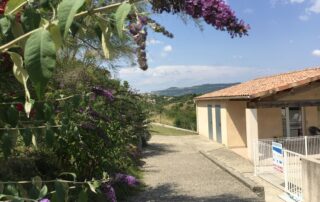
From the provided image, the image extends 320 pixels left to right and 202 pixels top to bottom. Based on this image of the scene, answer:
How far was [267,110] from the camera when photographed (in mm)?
20797

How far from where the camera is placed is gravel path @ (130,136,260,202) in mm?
11600

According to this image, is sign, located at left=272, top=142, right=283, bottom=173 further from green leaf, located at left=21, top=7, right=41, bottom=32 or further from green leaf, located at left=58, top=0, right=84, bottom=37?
green leaf, located at left=58, top=0, right=84, bottom=37

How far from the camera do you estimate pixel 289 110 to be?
69.5 feet

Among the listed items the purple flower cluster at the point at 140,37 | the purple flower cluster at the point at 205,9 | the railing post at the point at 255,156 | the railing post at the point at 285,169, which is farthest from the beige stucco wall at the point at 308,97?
the purple flower cluster at the point at 140,37

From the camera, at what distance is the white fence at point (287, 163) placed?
10.7m

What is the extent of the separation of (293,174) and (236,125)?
12.3 m

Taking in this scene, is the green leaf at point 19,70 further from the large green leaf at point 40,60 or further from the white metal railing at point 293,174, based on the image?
the white metal railing at point 293,174

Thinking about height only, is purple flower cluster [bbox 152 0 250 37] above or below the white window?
above

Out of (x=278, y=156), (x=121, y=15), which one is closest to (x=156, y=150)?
(x=278, y=156)

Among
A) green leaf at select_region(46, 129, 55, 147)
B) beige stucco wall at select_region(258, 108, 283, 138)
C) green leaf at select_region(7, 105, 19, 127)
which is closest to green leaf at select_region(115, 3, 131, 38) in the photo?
green leaf at select_region(7, 105, 19, 127)

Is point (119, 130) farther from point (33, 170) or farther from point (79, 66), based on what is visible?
point (33, 170)

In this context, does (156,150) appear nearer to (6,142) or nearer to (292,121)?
(292,121)

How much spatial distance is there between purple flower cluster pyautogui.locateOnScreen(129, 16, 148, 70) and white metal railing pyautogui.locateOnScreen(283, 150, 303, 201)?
941 cm

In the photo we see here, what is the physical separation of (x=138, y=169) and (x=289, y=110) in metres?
8.35
